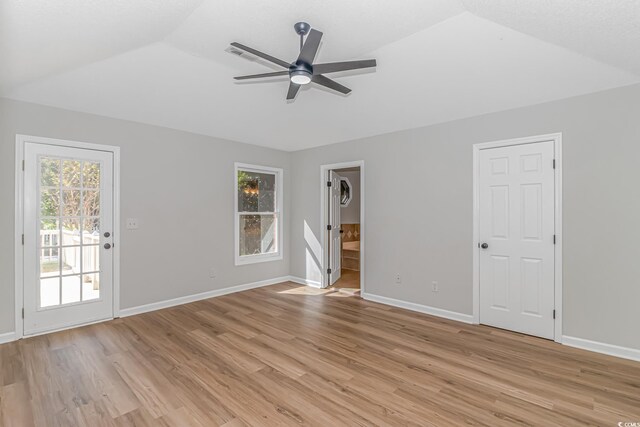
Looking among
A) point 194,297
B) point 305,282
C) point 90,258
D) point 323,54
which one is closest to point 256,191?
point 305,282

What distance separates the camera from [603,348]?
117 inches

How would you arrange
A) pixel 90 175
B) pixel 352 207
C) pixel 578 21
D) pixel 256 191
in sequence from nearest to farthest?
pixel 578 21 < pixel 90 175 < pixel 256 191 < pixel 352 207

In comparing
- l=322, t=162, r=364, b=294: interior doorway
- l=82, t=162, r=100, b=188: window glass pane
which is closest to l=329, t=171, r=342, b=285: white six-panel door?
l=322, t=162, r=364, b=294: interior doorway

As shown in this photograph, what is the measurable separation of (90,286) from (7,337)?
0.83 metres

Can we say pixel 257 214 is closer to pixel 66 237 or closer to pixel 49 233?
pixel 66 237

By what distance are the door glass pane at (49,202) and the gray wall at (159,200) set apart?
0.79 ft

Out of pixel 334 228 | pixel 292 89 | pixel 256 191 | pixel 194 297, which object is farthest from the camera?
pixel 334 228

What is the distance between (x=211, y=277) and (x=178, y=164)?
184 centimetres

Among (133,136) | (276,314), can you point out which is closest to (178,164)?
(133,136)

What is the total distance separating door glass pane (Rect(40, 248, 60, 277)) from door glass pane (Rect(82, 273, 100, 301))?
0.29m

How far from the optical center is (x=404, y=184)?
439 cm

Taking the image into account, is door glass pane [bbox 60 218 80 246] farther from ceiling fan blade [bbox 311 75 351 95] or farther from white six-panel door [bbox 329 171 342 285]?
white six-panel door [bbox 329 171 342 285]

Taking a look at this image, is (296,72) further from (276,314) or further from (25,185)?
(25,185)

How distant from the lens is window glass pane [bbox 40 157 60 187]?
11.3 feet
